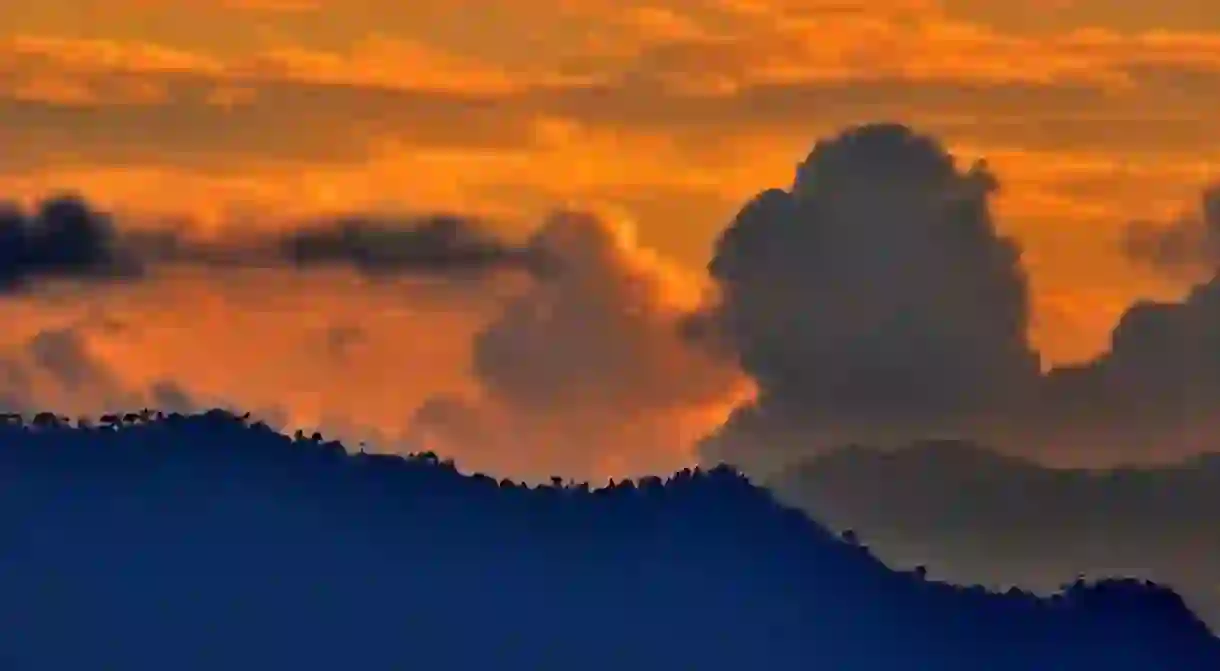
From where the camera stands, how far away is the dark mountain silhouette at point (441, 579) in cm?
194

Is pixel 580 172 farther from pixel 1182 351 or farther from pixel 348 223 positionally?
pixel 1182 351

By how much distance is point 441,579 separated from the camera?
1.96m

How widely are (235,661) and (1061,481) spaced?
3.32ft

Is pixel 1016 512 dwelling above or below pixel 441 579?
above

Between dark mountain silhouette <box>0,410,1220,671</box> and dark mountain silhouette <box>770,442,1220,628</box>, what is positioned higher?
dark mountain silhouette <box>770,442,1220,628</box>

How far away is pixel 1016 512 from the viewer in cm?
195

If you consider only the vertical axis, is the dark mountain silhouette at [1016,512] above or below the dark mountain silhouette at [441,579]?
above

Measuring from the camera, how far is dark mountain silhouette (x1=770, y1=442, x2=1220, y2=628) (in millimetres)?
1943

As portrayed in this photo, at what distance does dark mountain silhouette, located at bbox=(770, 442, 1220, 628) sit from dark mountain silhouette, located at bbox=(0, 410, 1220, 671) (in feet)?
0.10

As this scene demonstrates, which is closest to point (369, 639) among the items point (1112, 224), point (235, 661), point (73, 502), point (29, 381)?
point (235, 661)

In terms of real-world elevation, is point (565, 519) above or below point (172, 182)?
below

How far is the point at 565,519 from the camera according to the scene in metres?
1.96

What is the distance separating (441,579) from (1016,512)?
70 centimetres

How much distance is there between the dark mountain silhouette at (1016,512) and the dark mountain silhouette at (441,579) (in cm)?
3
